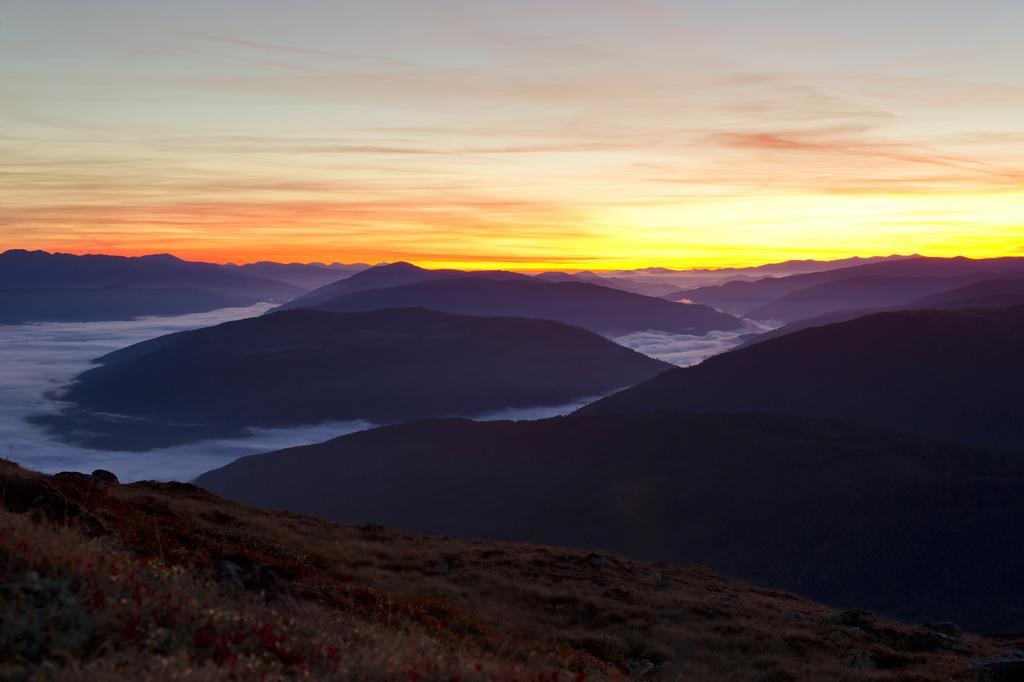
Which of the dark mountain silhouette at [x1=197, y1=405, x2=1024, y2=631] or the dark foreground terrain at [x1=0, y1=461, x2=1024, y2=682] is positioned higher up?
the dark foreground terrain at [x1=0, y1=461, x2=1024, y2=682]

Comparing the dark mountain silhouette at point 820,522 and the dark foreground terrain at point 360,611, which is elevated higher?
the dark foreground terrain at point 360,611

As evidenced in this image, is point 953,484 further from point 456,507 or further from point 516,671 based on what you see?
point 516,671

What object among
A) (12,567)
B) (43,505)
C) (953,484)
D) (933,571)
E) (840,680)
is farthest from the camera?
(953,484)

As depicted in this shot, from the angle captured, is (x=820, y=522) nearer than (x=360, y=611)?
No

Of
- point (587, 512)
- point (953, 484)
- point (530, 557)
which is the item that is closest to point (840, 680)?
point (530, 557)

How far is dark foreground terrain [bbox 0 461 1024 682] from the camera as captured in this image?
10.4 metres

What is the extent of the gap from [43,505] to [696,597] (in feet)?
80.0

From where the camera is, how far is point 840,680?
72.4 ft

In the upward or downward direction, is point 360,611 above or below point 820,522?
above

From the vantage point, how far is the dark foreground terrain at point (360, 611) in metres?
10.4

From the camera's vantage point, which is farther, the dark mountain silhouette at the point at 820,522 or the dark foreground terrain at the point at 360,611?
the dark mountain silhouette at the point at 820,522

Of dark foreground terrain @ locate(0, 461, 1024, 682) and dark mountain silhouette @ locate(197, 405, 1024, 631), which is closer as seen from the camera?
dark foreground terrain @ locate(0, 461, 1024, 682)

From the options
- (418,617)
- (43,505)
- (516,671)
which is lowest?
(418,617)

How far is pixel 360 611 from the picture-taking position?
18.0 meters
